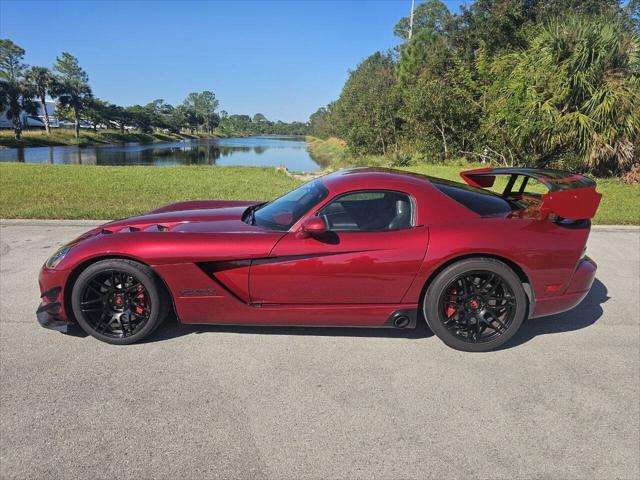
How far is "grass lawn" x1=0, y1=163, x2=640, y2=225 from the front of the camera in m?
7.52

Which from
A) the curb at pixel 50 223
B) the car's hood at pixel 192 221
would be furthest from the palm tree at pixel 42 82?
the car's hood at pixel 192 221

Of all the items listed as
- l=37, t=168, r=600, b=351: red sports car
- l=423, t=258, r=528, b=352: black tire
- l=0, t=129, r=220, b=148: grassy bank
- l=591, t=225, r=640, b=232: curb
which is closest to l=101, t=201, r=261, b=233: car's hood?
l=37, t=168, r=600, b=351: red sports car

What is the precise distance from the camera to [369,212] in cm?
321

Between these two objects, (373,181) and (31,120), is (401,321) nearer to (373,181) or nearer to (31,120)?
(373,181)

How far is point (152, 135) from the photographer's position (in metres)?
96.6

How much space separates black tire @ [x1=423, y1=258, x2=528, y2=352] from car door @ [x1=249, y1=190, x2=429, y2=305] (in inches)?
11.7

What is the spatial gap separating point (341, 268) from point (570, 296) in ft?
5.87

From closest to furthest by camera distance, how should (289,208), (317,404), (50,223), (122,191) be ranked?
(317,404), (289,208), (50,223), (122,191)

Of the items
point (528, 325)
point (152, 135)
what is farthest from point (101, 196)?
point (152, 135)

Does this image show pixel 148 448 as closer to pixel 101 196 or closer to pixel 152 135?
pixel 101 196

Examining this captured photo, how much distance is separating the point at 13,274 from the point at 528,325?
202 inches

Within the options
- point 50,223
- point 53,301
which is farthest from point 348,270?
point 50,223

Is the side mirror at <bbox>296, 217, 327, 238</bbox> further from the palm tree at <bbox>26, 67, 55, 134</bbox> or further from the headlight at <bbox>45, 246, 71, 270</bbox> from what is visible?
the palm tree at <bbox>26, 67, 55, 134</bbox>

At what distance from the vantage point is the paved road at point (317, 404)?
2.00m
